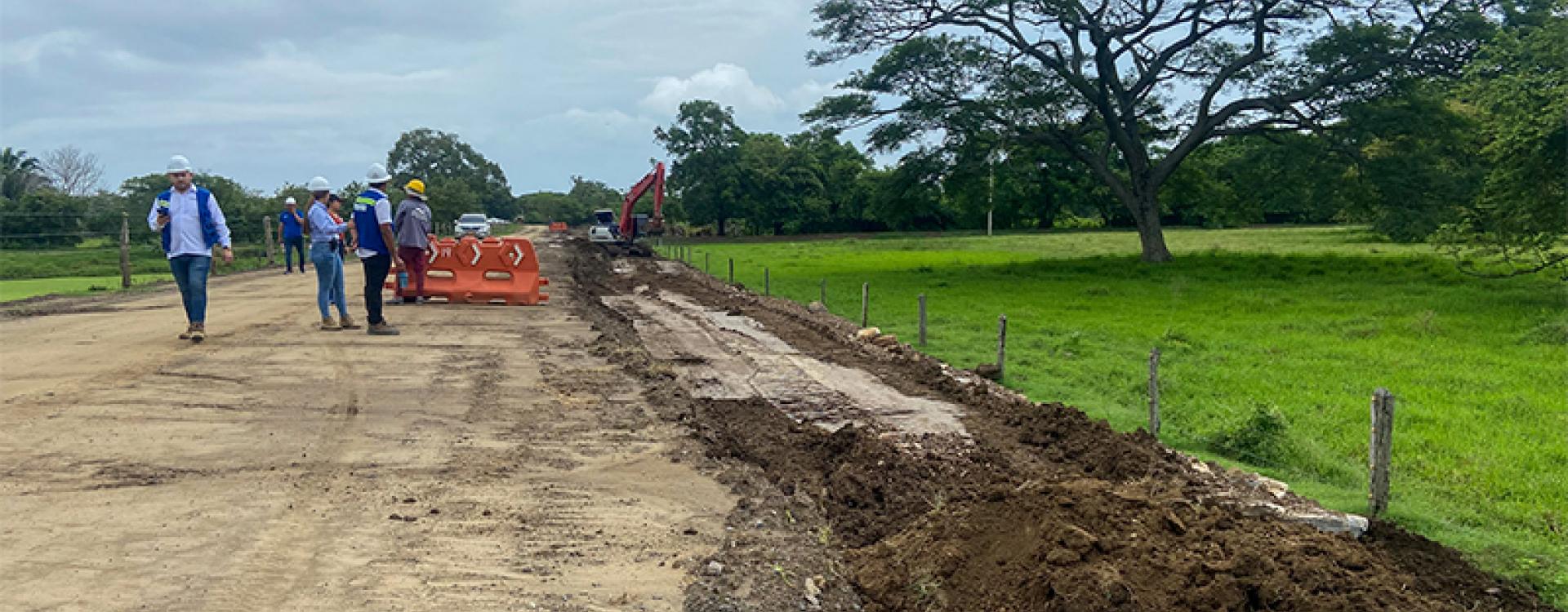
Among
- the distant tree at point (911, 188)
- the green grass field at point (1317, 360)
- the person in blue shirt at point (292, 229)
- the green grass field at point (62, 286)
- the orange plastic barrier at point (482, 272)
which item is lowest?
the green grass field at point (1317, 360)

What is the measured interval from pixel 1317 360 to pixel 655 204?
92.3 ft

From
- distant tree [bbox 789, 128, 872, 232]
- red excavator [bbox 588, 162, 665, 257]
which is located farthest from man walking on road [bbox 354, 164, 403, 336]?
distant tree [bbox 789, 128, 872, 232]

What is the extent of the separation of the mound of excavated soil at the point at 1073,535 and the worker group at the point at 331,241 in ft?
18.3

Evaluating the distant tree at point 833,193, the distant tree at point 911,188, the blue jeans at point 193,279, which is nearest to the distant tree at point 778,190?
the distant tree at point 833,193

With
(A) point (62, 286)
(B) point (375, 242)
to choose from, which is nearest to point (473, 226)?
(A) point (62, 286)

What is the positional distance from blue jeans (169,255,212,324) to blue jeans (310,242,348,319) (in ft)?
4.52

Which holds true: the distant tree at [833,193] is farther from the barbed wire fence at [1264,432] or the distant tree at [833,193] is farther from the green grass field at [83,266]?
the barbed wire fence at [1264,432]

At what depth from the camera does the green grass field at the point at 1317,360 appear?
6.57 m

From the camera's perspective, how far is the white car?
5033 centimetres

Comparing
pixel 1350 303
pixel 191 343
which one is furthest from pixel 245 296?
pixel 1350 303

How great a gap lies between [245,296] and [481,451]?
40.8 feet

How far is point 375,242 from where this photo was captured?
11.9 meters

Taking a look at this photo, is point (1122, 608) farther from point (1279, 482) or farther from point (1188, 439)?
point (1188, 439)

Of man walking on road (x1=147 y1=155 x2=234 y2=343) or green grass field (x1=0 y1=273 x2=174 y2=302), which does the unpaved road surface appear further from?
green grass field (x1=0 y1=273 x2=174 y2=302)
